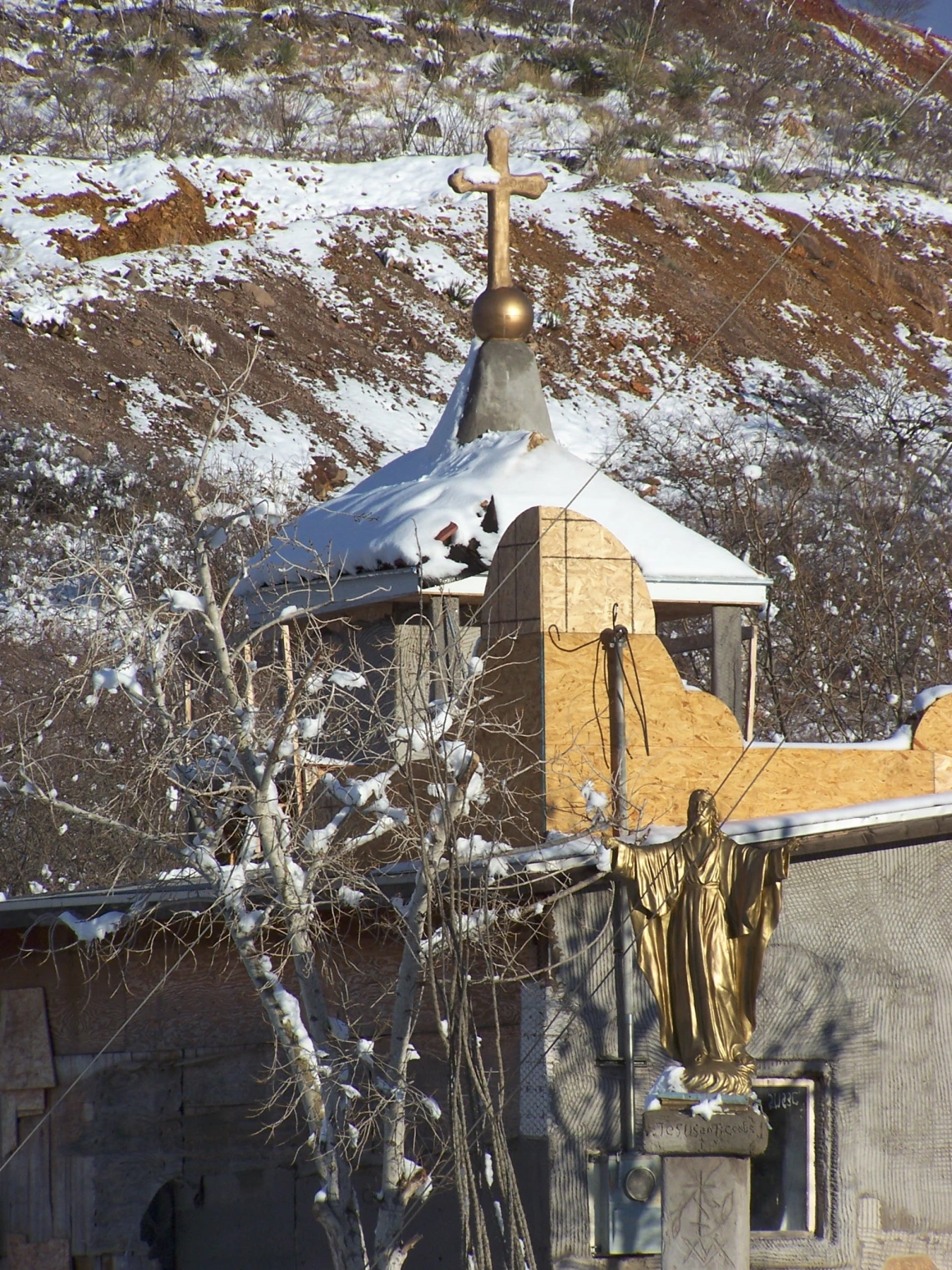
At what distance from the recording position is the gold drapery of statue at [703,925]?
752cm

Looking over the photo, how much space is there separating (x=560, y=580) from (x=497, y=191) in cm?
476

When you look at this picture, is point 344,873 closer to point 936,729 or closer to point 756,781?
point 756,781

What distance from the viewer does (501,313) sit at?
1261 cm

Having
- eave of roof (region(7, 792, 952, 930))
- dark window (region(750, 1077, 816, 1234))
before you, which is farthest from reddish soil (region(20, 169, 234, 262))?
dark window (region(750, 1077, 816, 1234))

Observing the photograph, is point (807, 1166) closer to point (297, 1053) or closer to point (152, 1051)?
point (297, 1053)

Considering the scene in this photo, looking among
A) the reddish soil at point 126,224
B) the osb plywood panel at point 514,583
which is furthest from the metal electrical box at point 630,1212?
the reddish soil at point 126,224

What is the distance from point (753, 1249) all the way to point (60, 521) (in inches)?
744

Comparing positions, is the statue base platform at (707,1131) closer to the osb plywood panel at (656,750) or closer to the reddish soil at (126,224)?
the osb plywood panel at (656,750)

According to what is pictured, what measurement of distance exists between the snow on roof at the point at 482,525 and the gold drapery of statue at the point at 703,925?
11.5ft

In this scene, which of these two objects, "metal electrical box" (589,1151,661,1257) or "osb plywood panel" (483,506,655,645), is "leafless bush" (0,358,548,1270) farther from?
"osb plywood panel" (483,506,655,645)

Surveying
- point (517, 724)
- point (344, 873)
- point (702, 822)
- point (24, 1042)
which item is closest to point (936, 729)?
point (517, 724)

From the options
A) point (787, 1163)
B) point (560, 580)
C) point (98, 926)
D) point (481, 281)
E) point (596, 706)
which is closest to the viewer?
point (98, 926)

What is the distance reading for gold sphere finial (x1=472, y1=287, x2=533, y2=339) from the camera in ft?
41.3

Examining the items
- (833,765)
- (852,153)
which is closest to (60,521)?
(833,765)
